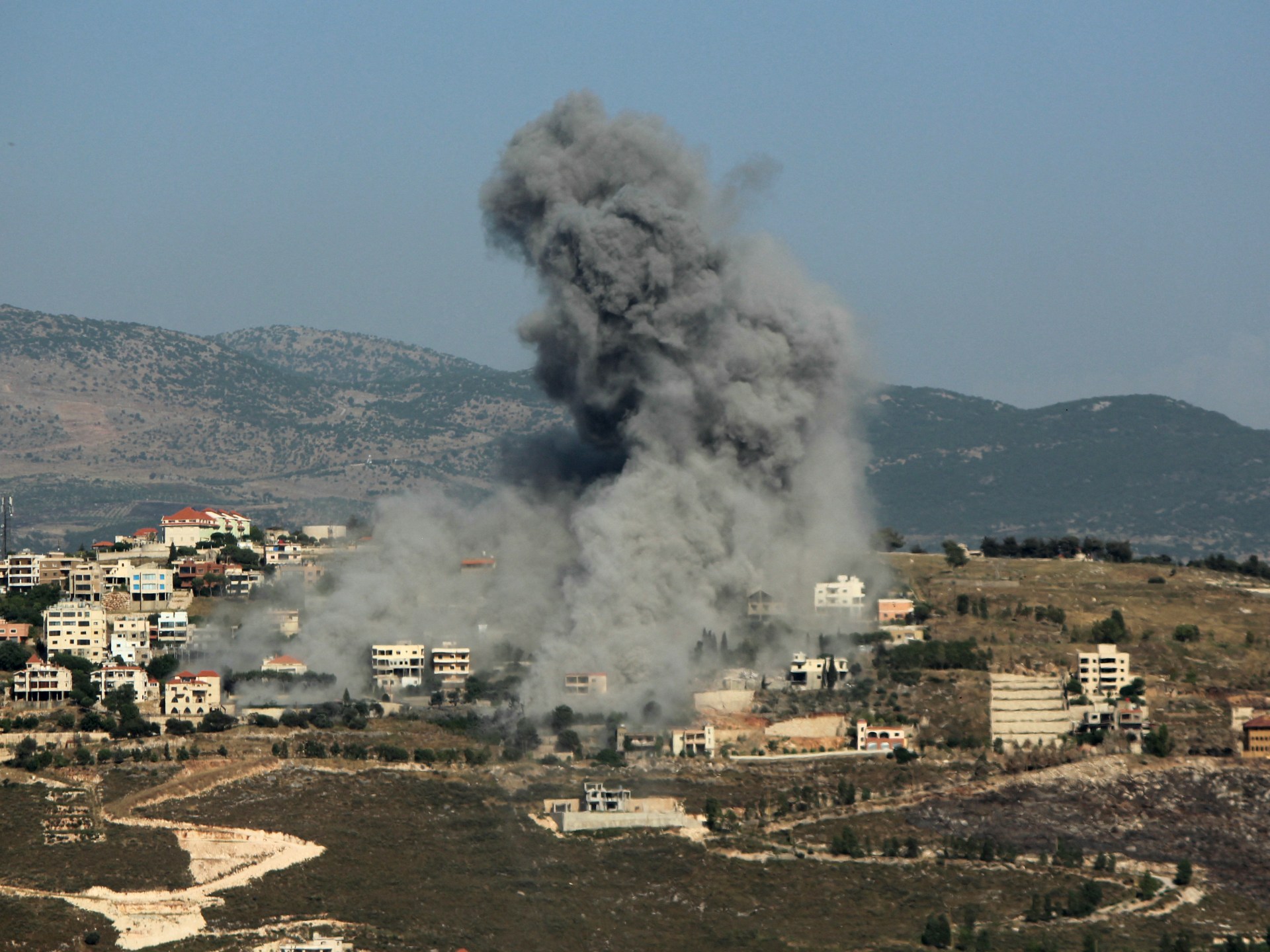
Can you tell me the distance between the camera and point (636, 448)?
88.5 m

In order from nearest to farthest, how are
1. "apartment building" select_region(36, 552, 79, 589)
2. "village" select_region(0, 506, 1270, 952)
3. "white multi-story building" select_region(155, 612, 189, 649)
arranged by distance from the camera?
1. "village" select_region(0, 506, 1270, 952)
2. "white multi-story building" select_region(155, 612, 189, 649)
3. "apartment building" select_region(36, 552, 79, 589)

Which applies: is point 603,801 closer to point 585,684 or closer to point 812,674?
point 585,684

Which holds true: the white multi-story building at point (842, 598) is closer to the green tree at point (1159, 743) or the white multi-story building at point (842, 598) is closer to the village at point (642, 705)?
the village at point (642, 705)

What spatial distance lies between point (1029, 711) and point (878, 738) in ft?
20.0

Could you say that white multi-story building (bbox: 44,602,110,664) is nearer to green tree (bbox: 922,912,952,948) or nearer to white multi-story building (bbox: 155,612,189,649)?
white multi-story building (bbox: 155,612,189,649)

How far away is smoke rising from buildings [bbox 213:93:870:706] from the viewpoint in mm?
85938

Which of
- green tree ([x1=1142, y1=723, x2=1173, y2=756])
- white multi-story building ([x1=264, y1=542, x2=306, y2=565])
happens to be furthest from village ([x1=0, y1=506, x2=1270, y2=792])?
white multi-story building ([x1=264, y1=542, x2=306, y2=565])

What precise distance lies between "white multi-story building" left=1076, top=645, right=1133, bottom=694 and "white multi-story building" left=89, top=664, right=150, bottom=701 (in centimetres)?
3130

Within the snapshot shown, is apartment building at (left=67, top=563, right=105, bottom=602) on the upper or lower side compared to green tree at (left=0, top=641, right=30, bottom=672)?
upper

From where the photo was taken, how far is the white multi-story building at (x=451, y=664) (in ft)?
287

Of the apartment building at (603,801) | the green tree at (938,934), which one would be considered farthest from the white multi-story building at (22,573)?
the green tree at (938,934)

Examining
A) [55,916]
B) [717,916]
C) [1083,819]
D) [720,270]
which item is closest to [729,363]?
[720,270]

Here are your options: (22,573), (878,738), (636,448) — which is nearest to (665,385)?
(636,448)

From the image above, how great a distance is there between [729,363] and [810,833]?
903 inches
